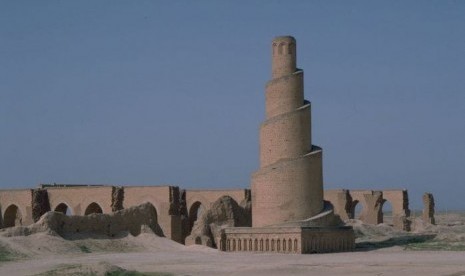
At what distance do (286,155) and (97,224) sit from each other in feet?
29.7

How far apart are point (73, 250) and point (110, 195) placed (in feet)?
35.3

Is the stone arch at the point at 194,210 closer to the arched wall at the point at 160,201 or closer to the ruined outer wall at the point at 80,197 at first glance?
the arched wall at the point at 160,201

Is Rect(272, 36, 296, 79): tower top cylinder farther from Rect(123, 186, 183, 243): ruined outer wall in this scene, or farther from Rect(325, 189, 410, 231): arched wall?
Rect(325, 189, 410, 231): arched wall

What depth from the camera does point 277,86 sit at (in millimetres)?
35344

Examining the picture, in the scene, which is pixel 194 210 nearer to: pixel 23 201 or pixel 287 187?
pixel 23 201

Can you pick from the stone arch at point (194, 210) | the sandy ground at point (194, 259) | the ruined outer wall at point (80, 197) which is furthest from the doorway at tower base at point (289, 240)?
the ruined outer wall at point (80, 197)

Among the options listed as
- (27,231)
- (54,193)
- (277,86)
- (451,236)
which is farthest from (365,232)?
(27,231)

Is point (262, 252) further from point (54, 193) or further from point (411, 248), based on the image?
point (54, 193)

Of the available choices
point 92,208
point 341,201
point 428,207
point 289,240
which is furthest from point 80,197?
point 428,207

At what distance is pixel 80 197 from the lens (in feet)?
143

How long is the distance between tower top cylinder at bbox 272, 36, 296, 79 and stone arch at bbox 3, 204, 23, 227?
1880 centimetres

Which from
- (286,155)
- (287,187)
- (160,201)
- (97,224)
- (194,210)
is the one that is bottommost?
(97,224)

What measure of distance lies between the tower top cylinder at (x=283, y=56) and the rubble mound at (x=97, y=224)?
29.7 ft

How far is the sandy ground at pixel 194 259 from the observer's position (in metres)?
24.0
